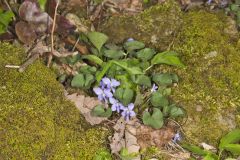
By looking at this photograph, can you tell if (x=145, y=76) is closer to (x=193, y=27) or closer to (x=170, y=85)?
(x=170, y=85)

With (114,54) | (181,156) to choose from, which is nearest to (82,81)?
(114,54)

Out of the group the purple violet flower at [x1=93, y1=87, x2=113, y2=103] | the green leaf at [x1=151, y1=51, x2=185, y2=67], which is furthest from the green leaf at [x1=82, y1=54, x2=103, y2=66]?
the green leaf at [x1=151, y1=51, x2=185, y2=67]

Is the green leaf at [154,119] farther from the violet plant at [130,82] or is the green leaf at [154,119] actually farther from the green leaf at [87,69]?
the green leaf at [87,69]

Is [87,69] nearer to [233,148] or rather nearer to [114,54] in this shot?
[114,54]

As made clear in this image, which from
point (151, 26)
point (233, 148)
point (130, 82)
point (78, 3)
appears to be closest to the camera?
point (233, 148)

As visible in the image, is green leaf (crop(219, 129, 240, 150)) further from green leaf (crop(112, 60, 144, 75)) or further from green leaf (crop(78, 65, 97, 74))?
green leaf (crop(78, 65, 97, 74))

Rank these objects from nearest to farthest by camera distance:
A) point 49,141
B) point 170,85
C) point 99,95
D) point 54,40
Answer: point 49,141 → point 99,95 → point 170,85 → point 54,40

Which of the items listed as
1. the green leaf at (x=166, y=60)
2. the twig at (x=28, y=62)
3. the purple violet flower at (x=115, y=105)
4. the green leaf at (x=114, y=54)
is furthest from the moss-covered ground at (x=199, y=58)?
the twig at (x=28, y=62)

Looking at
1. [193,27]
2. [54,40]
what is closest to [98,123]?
[54,40]
